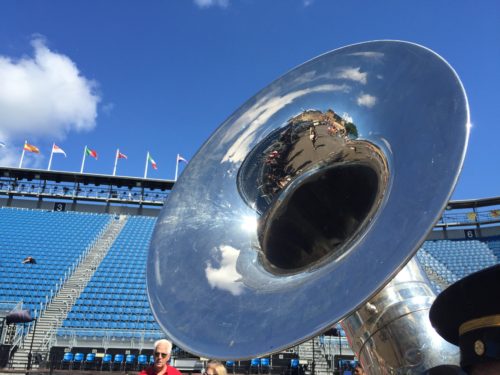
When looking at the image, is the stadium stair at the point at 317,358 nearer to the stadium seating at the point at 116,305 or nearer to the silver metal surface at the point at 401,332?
the stadium seating at the point at 116,305

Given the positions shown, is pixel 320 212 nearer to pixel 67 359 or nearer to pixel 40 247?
pixel 67 359

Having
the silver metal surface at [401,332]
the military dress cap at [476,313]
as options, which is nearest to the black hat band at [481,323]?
the military dress cap at [476,313]

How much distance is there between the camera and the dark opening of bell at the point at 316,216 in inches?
88.4

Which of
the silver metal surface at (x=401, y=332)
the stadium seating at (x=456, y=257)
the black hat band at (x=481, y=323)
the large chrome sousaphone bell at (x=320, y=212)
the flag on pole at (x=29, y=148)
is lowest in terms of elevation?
the black hat band at (x=481, y=323)

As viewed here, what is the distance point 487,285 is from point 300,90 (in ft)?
6.41

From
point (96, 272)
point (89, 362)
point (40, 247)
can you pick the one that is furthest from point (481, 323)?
point (40, 247)

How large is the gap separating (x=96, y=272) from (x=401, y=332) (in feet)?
51.6

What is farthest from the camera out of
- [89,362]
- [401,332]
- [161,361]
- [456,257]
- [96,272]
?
[456,257]

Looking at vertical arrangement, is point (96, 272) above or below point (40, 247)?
below

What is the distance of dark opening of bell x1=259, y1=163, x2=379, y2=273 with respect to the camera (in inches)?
88.4

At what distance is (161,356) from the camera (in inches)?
106

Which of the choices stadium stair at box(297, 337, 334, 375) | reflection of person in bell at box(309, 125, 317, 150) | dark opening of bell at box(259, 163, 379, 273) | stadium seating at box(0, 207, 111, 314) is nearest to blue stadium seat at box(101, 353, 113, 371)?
stadium seating at box(0, 207, 111, 314)

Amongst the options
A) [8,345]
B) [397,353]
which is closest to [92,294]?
[8,345]

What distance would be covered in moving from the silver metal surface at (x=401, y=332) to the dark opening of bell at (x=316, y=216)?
54cm
